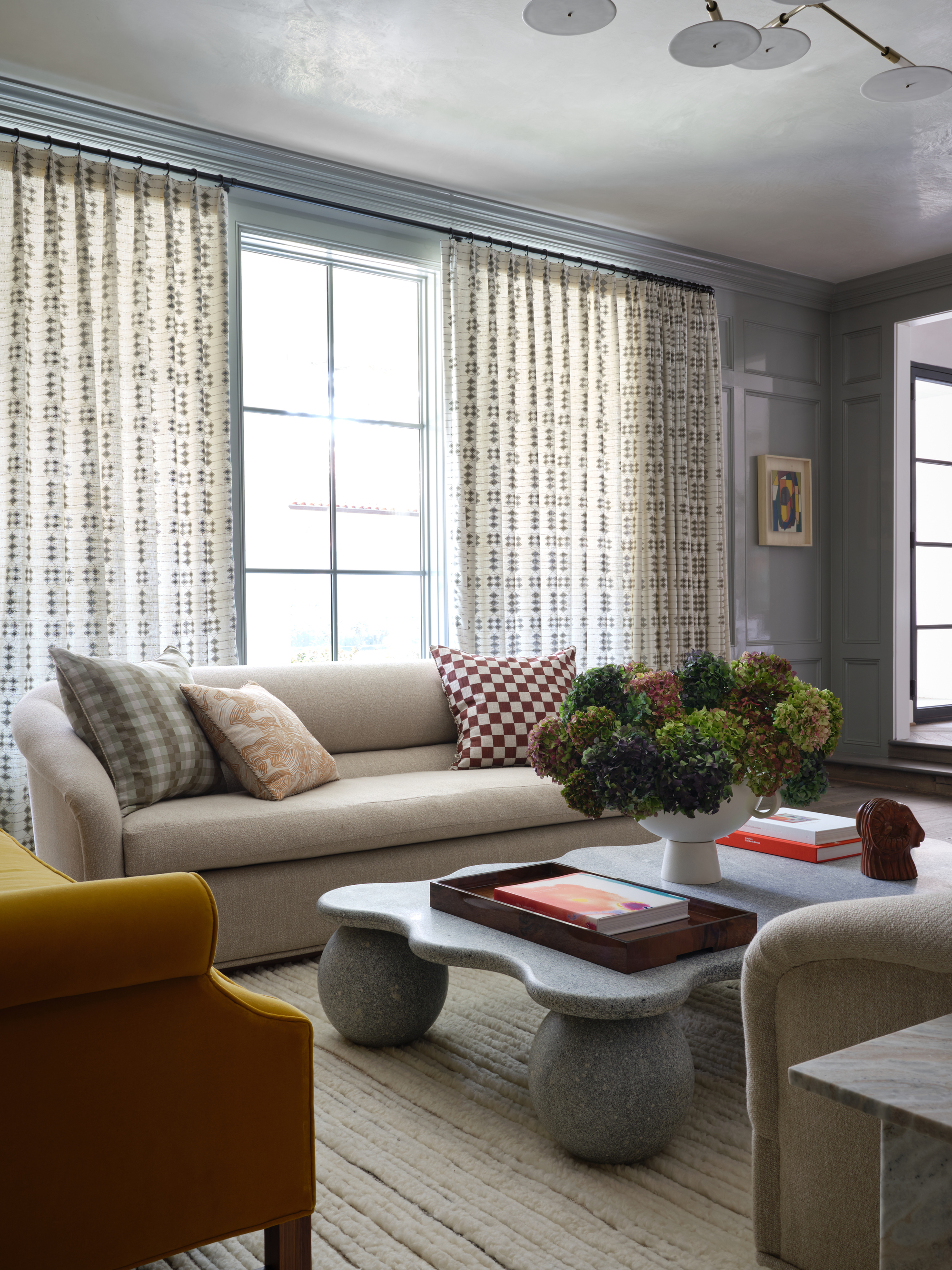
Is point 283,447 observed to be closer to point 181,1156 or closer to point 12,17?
point 12,17

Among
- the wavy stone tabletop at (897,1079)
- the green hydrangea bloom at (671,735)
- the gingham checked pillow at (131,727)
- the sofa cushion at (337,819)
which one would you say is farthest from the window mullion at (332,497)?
the wavy stone tabletop at (897,1079)

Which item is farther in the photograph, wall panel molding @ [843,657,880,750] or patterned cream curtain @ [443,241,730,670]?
wall panel molding @ [843,657,880,750]

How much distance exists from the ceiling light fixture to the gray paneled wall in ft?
8.11

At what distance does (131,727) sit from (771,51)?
2.64 m

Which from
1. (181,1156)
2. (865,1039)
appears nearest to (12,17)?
(181,1156)

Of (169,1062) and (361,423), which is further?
(361,423)

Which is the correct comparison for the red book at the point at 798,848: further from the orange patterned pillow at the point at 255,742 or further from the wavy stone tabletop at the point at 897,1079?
the wavy stone tabletop at the point at 897,1079

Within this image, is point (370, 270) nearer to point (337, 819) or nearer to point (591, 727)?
point (337, 819)

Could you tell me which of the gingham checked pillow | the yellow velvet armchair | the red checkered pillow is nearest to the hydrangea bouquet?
the yellow velvet armchair

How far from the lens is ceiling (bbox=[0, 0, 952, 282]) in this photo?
3.18m

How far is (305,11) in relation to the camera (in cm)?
312

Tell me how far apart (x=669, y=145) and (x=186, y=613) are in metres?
2.67

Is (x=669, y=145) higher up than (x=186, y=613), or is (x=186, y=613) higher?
(x=669, y=145)

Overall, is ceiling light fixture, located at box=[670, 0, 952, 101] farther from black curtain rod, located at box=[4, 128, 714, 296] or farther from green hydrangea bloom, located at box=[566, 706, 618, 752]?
green hydrangea bloom, located at box=[566, 706, 618, 752]
